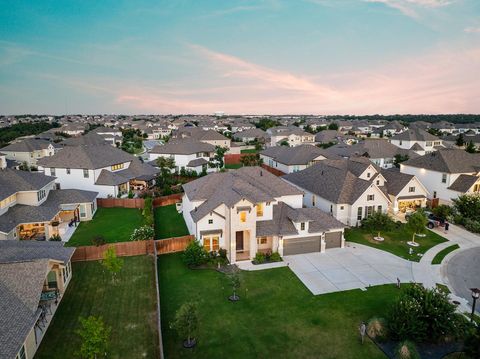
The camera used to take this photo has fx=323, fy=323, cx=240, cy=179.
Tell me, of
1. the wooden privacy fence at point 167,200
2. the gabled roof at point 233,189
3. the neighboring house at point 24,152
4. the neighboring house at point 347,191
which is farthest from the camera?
the neighboring house at point 24,152

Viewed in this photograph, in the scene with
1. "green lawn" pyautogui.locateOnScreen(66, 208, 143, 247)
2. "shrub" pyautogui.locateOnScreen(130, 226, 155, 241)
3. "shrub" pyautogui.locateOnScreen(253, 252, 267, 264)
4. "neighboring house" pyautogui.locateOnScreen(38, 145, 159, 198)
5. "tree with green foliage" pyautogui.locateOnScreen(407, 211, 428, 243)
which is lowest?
"green lawn" pyautogui.locateOnScreen(66, 208, 143, 247)

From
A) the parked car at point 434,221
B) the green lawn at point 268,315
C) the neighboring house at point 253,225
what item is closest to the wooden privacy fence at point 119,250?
the green lawn at point 268,315

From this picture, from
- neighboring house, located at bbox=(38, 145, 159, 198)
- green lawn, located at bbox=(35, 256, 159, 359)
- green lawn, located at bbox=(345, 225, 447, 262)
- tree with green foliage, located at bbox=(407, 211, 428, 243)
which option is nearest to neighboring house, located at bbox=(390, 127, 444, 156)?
green lawn, located at bbox=(345, 225, 447, 262)

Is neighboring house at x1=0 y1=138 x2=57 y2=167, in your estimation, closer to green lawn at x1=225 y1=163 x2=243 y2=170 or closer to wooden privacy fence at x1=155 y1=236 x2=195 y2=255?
green lawn at x1=225 y1=163 x2=243 y2=170

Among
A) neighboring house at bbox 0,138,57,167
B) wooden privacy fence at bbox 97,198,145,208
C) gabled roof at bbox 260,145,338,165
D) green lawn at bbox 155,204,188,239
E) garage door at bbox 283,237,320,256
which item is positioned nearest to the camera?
garage door at bbox 283,237,320,256

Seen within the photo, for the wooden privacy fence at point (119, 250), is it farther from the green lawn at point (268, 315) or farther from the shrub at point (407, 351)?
the shrub at point (407, 351)

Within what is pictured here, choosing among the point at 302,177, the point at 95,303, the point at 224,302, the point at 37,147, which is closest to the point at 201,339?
the point at 224,302

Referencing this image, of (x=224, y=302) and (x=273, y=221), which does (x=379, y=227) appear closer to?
(x=273, y=221)
